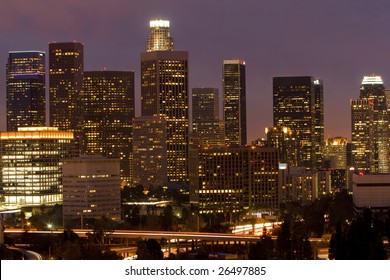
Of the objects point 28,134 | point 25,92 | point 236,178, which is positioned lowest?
point 236,178

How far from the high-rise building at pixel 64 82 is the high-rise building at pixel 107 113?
134 cm

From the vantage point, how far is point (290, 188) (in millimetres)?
55469

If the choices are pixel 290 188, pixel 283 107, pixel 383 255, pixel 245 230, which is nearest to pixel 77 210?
pixel 245 230

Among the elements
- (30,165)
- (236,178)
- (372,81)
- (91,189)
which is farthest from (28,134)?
(372,81)

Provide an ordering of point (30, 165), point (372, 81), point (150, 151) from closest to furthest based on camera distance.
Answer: point (30, 165), point (150, 151), point (372, 81)

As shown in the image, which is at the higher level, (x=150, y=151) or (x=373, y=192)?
(x=150, y=151)

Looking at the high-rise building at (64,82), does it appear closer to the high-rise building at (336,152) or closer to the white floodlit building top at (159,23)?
the white floodlit building top at (159,23)

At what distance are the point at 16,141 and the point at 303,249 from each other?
35.3 metres

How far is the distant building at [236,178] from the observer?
164 feet

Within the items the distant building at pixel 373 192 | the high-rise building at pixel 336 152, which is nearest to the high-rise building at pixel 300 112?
the high-rise building at pixel 336 152

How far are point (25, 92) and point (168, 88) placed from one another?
12.0 metres

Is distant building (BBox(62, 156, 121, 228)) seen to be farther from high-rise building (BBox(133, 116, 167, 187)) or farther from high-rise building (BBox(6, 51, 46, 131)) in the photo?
high-rise building (BBox(6, 51, 46, 131))

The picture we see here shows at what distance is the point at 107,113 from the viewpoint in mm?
79812

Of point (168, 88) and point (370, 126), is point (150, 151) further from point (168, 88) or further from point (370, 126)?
point (370, 126)
